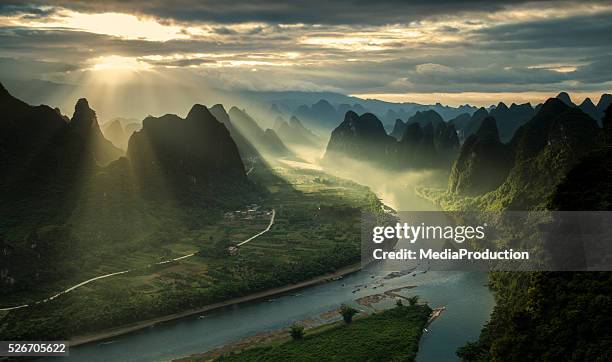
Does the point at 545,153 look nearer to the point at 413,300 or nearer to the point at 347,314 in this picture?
the point at 413,300

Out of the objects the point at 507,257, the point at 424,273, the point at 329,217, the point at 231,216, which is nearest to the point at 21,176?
the point at 231,216

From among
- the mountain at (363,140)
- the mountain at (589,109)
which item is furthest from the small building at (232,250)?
the mountain at (589,109)

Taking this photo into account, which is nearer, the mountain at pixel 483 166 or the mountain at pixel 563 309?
the mountain at pixel 563 309

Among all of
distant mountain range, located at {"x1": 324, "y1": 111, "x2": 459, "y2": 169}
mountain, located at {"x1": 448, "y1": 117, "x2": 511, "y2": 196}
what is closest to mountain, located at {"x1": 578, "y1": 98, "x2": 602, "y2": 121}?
distant mountain range, located at {"x1": 324, "y1": 111, "x2": 459, "y2": 169}

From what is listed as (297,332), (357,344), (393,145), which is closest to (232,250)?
(297,332)

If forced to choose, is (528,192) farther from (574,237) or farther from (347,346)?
(347,346)

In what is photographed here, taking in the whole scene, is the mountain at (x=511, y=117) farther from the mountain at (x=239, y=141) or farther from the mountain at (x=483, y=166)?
the mountain at (x=239, y=141)
